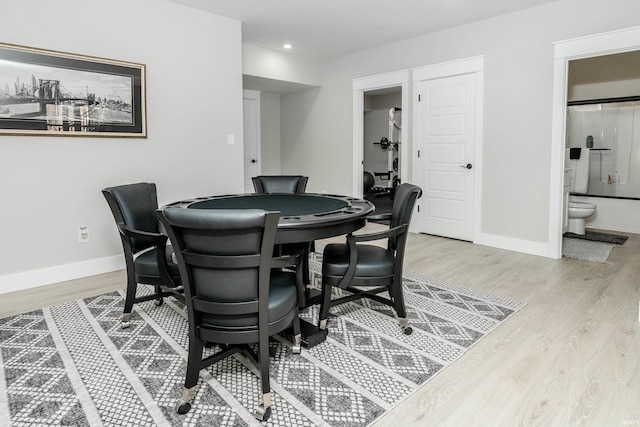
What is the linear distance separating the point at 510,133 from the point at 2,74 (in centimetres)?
467

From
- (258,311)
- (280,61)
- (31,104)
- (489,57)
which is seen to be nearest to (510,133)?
Result: (489,57)

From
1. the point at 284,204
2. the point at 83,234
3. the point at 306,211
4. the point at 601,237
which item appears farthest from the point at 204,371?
the point at 601,237

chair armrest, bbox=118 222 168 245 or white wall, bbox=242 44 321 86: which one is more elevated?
white wall, bbox=242 44 321 86

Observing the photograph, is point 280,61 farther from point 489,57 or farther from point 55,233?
point 55,233

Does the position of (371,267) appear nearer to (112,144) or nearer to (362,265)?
(362,265)

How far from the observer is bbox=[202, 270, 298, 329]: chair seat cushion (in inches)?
65.4

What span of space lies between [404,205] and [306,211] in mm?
599

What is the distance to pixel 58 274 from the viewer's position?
135 inches

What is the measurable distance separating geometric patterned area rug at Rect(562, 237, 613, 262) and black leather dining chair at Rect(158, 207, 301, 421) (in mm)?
3718

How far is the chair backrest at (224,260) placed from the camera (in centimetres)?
148

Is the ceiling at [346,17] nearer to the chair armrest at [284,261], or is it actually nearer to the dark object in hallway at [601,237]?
the dark object in hallway at [601,237]

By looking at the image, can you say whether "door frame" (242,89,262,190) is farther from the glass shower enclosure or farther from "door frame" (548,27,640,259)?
the glass shower enclosure

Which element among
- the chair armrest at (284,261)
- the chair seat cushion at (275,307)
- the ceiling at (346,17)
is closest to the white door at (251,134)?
the ceiling at (346,17)

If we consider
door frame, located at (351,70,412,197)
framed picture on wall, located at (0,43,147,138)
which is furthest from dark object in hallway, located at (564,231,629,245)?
framed picture on wall, located at (0,43,147,138)
